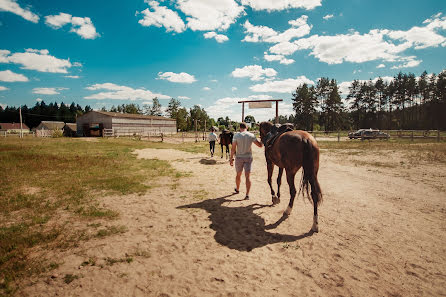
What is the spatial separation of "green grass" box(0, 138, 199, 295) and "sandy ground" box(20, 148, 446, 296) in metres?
0.45

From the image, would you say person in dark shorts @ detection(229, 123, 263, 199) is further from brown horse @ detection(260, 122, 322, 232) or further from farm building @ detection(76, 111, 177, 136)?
farm building @ detection(76, 111, 177, 136)

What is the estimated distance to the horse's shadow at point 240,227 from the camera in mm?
3705

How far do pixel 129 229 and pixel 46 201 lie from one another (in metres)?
3.48

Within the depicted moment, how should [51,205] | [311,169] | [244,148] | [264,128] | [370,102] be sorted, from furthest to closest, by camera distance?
1. [370,102]
2. [264,128]
3. [244,148]
4. [51,205]
5. [311,169]

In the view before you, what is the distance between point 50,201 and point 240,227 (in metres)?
5.70

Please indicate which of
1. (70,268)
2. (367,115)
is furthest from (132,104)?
(70,268)

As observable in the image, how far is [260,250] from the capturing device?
346 centimetres

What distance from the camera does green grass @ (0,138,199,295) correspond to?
324 cm

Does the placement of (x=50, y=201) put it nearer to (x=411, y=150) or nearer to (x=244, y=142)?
(x=244, y=142)

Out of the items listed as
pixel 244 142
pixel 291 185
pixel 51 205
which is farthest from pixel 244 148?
pixel 51 205

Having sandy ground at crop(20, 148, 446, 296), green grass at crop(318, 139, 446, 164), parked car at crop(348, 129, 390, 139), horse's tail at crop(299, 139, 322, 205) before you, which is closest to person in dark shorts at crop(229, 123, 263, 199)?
sandy ground at crop(20, 148, 446, 296)

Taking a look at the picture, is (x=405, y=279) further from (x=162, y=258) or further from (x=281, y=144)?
(x=162, y=258)

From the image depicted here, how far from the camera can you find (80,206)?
5.33 metres

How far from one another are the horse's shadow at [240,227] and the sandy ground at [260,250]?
20 mm
